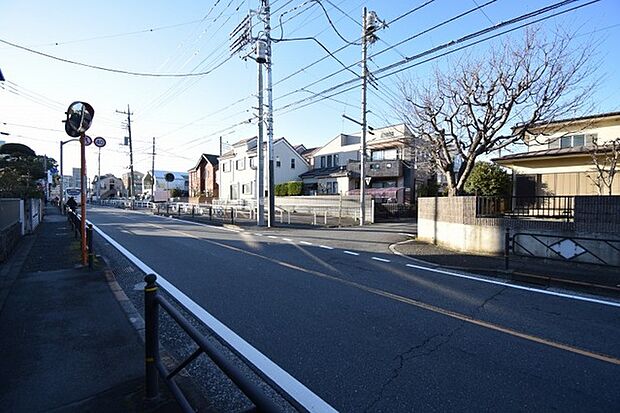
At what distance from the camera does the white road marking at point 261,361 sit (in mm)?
3205

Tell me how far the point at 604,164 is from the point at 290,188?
2887 centimetres

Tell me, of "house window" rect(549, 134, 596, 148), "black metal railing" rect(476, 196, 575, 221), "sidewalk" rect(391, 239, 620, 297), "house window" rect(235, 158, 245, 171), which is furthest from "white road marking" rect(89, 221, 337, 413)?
"house window" rect(235, 158, 245, 171)

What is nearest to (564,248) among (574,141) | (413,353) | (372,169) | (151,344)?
(413,353)

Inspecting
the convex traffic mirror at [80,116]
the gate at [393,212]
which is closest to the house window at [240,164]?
the gate at [393,212]

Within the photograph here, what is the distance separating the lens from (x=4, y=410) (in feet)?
9.60

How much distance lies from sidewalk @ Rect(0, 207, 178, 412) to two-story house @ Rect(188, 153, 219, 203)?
44.7m

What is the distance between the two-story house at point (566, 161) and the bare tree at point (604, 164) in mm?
230

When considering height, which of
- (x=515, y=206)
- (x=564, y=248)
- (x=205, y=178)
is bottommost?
(x=564, y=248)

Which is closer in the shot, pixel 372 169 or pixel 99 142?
pixel 99 142

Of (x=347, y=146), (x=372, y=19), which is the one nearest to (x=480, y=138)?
(x=372, y=19)

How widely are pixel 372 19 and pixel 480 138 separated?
38.8 ft

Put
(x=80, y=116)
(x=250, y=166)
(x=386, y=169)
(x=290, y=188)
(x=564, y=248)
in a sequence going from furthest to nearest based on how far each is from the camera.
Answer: (x=250, y=166)
(x=290, y=188)
(x=386, y=169)
(x=564, y=248)
(x=80, y=116)

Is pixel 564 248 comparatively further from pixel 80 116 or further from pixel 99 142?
pixel 99 142

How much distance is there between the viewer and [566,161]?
17281 millimetres
